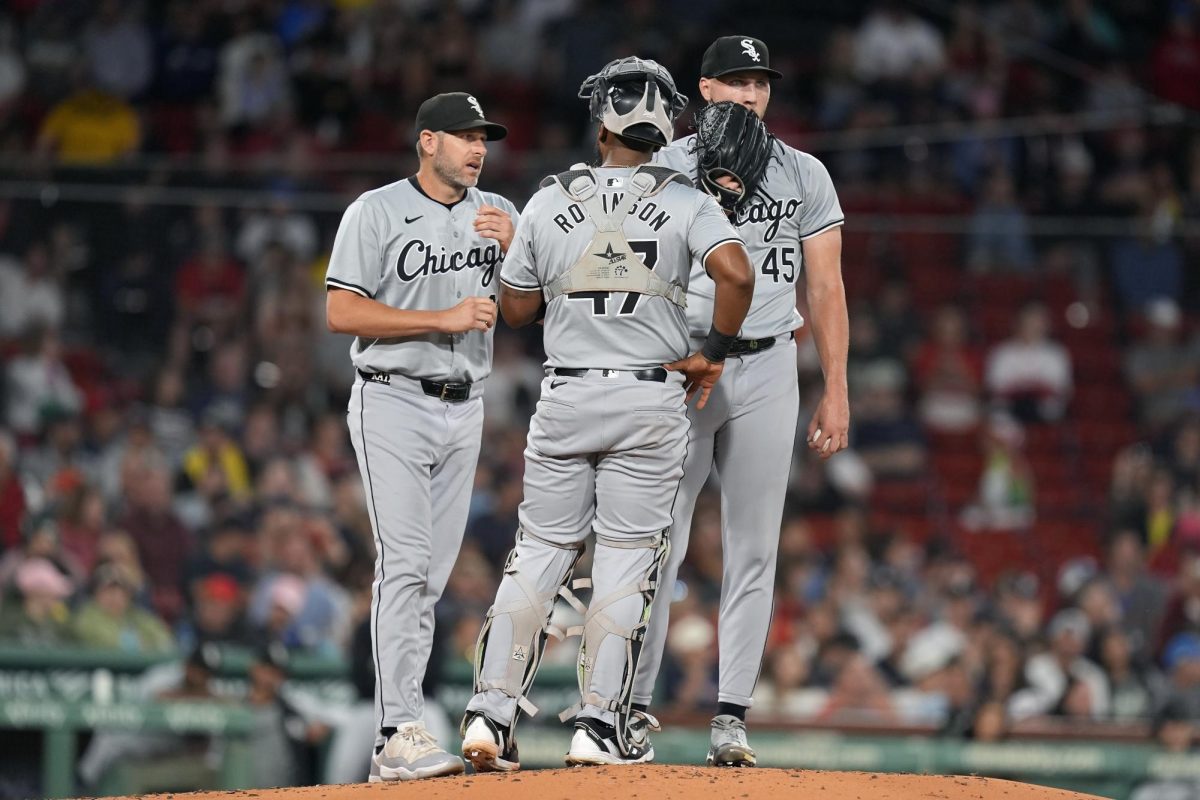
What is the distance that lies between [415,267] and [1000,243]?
7945 millimetres

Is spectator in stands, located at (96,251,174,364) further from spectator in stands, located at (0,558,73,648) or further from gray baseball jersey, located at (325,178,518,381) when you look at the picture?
gray baseball jersey, located at (325,178,518,381)

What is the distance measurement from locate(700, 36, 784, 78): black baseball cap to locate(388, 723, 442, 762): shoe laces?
81.3 inches

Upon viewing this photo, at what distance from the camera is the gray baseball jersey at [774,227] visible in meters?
5.12

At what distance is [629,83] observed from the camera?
15.6ft

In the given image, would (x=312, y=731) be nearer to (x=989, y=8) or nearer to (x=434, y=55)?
(x=434, y=55)

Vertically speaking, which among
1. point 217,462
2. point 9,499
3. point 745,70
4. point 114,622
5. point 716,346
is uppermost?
point 745,70

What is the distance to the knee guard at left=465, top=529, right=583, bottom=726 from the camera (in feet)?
15.9

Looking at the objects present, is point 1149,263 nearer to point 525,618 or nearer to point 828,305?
point 828,305

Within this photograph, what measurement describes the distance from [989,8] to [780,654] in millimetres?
7376

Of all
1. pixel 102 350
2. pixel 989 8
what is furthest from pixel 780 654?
pixel 989 8

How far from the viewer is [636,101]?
476cm

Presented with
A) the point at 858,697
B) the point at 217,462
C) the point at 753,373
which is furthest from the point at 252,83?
the point at 753,373

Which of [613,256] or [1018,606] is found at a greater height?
[613,256]

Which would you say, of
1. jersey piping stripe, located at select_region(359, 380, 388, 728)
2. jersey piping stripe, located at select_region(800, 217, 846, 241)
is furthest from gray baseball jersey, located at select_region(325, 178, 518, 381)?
jersey piping stripe, located at select_region(800, 217, 846, 241)
